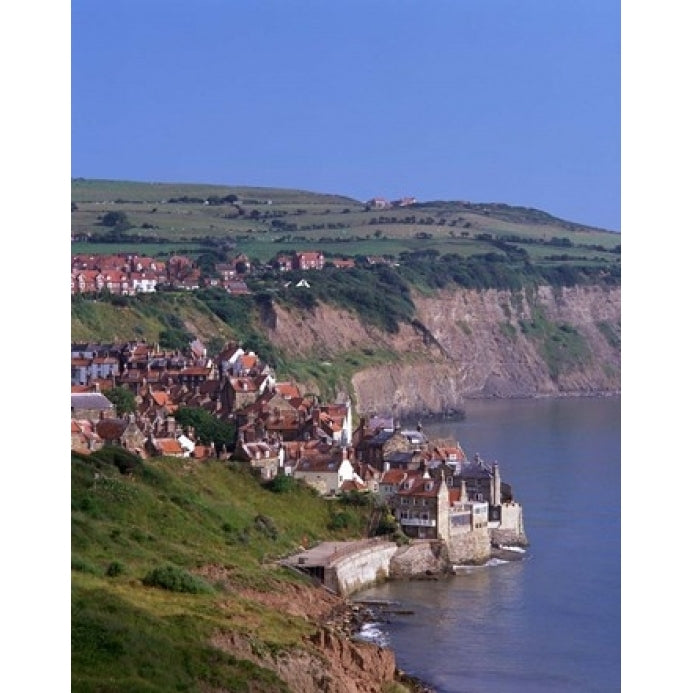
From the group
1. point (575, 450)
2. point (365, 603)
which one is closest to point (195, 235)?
point (575, 450)

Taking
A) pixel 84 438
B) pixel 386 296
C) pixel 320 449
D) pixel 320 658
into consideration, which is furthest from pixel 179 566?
pixel 386 296

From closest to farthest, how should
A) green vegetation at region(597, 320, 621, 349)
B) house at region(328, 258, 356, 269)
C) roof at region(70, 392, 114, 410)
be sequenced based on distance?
roof at region(70, 392, 114, 410) < green vegetation at region(597, 320, 621, 349) < house at region(328, 258, 356, 269)

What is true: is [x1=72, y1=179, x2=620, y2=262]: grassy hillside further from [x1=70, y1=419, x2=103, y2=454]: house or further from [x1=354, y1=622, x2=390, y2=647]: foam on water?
[x1=354, y1=622, x2=390, y2=647]: foam on water

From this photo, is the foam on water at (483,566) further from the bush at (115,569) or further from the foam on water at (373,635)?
the bush at (115,569)

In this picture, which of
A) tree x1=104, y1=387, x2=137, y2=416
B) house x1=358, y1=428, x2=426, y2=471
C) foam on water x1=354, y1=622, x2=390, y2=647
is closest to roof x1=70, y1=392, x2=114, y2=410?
tree x1=104, y1=387, x2=137, y2=416

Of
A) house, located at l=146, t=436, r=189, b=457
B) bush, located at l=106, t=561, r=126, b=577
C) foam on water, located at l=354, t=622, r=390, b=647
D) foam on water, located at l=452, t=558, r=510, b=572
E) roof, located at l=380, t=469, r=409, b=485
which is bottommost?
foam on water, located at l=354, t=622, r=390, b=647

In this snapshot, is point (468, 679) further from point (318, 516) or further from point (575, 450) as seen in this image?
point (575, 450)

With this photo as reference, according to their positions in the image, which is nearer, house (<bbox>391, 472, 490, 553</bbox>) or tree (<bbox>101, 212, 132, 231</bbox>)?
house (<bbox>391, 472, 490, 553</bbox>)
